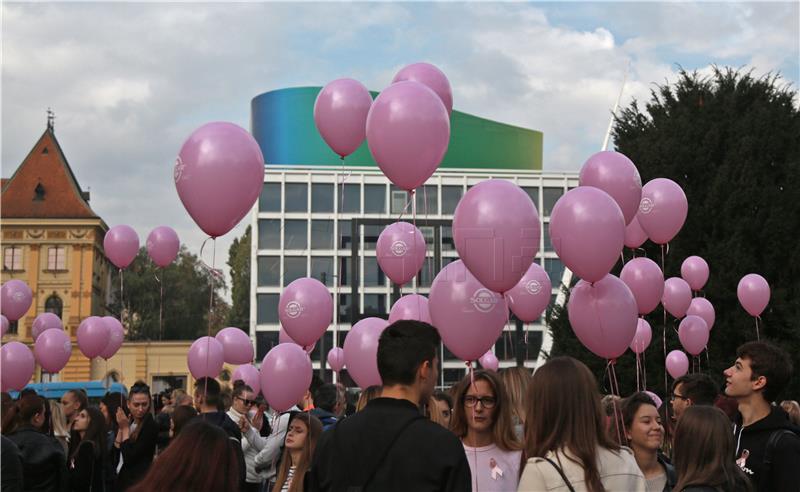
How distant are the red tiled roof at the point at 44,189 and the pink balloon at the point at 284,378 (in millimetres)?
63013

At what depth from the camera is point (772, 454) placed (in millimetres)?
4809

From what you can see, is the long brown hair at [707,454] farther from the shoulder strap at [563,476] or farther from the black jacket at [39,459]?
the black jacket at [39,459]

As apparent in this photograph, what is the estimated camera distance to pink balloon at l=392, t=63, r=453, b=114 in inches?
361

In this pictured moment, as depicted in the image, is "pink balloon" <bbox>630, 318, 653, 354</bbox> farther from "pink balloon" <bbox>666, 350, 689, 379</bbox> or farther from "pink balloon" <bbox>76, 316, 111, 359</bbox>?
"pink balloon" <bbox>76, 316, 111, 359</bbox>

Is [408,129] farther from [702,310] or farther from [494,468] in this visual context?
[702,310]

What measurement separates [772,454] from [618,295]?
2276 millimetres

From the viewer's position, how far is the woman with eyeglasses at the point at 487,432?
195 inches

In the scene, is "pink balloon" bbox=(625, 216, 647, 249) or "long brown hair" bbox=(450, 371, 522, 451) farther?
"pink balloon" bbox=(625, 216, 647, 249)

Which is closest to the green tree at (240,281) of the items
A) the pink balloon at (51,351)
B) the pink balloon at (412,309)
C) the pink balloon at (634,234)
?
the pink balloon at (51,351)

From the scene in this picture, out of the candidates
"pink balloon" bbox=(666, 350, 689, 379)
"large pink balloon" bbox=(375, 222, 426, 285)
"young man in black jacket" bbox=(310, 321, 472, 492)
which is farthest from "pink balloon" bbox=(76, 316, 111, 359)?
"young man in black jacket" bbox=(310, 321, 472, 492)

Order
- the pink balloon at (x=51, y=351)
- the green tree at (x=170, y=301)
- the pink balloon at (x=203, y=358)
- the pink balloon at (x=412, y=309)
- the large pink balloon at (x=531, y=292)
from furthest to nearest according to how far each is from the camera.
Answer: the green tree at (x=170, y=301), the pink balloon at (x=51, y=351), the pink balloon at (x=203, y=358), the large pink balloon at (x=531, y=292), the pink balloon at (x=412, y=309)

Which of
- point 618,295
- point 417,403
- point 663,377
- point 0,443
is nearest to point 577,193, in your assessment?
point 618,295

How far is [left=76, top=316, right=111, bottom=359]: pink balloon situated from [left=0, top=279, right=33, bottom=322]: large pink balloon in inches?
68.2

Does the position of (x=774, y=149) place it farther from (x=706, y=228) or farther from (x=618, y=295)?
(x=618, y=295)
